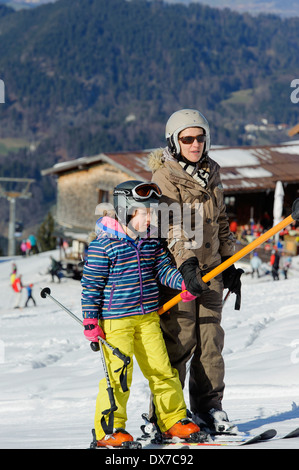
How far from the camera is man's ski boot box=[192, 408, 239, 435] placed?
3.96 m

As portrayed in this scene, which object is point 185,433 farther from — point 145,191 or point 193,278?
point 145,191

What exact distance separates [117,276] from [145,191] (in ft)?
1.65

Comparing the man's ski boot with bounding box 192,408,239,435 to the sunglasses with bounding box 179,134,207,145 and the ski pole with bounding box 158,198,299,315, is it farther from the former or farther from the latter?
the sunglasses with bounding box 179,134,207,145

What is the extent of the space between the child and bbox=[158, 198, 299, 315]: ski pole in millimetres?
69

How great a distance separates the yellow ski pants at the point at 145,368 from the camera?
12.3 feet

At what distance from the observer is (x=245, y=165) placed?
99.6 ft

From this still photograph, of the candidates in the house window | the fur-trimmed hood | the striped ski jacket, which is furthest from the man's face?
the house window

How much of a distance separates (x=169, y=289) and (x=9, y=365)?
458cm

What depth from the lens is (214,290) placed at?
4066 mm

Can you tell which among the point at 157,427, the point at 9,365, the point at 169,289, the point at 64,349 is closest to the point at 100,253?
the point at 169,289

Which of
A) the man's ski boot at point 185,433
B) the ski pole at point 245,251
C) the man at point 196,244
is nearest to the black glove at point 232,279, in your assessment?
the man at point 196,244

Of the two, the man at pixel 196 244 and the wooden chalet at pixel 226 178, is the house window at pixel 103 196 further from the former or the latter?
the man at pixel 196 244
